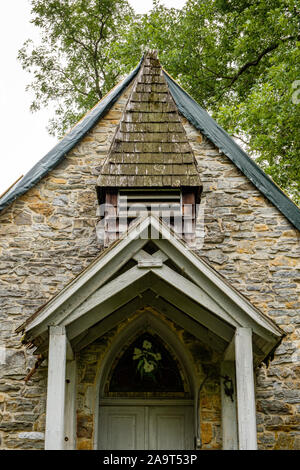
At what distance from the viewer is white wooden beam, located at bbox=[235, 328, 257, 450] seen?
540 cm


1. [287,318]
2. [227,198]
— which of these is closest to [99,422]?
[287,318]

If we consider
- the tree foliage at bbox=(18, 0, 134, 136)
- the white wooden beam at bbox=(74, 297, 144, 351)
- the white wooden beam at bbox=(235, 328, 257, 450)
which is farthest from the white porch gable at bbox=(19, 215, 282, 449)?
the tree foliage at bbox=(18, 0, 134, 136)

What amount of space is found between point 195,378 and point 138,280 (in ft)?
6.06

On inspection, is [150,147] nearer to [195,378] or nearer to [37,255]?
[37,255]

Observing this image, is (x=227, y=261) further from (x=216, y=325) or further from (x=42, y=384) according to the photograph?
(x=42, y=384)

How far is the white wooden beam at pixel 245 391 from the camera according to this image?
17.7 feet

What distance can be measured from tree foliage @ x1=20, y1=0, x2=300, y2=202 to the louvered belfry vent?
2471mm

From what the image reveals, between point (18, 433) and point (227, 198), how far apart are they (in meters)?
4.16

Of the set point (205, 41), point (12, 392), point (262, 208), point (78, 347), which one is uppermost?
point (205, 41)

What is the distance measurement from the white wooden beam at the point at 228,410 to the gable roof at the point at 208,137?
2.26m

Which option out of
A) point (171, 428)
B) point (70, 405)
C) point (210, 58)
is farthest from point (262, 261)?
point (210, 58)

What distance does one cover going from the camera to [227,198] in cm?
820

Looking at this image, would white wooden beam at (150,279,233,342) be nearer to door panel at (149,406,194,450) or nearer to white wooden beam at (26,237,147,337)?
white wooden beam at (26,237,147,337)

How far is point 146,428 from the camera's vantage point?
728 cm
